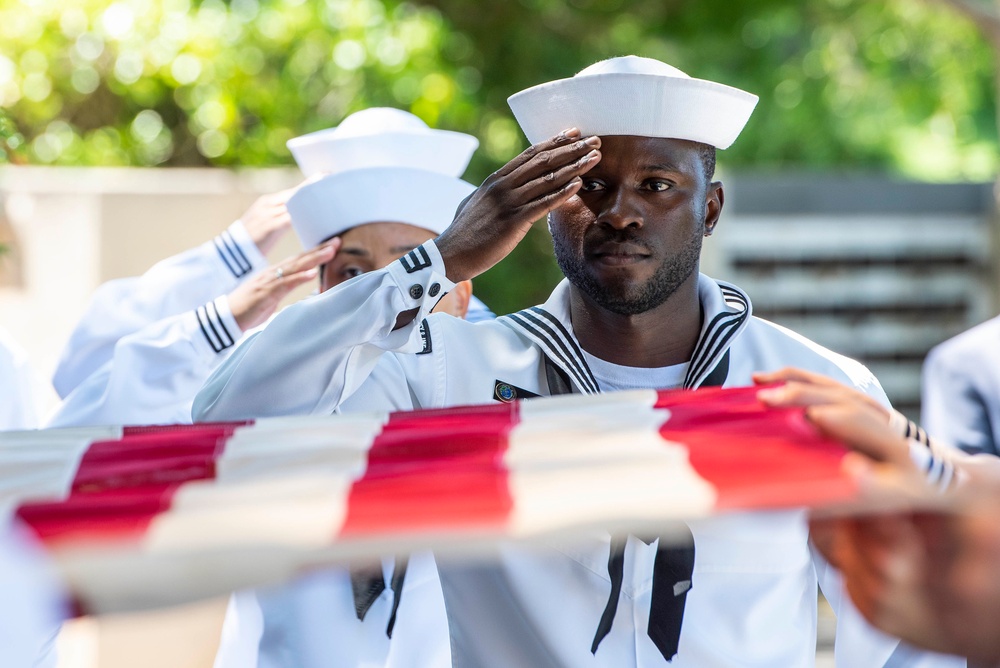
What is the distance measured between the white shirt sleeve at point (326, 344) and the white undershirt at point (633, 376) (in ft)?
1.27

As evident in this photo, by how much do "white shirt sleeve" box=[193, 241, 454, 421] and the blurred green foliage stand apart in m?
1.45

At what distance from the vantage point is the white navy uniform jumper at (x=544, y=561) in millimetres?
2328

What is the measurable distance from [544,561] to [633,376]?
428 millimetres

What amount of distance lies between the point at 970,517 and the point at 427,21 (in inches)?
267

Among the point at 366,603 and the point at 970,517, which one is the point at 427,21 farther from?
the point at 970,517

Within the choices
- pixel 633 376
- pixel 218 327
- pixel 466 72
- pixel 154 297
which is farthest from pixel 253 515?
pixel 466 72

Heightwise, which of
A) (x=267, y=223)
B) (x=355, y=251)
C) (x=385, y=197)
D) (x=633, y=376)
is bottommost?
(x=267, y=223)

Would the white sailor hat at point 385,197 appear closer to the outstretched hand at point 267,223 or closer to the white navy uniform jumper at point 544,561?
the outstretched hand at point 267,223

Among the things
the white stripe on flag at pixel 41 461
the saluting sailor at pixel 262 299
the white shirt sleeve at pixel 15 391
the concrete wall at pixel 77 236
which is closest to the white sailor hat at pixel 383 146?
the saluting sailor at pixel 262 299

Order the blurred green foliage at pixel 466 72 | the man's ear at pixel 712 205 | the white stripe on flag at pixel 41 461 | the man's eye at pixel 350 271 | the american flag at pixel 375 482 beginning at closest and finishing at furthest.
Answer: the american flag at pixel 375 482
the white stripe on flag at pixel 41 461
the man's ear at pixel 712 205
the man's eye at pixel 350 271
the blurred green foliage at pixel 466 72

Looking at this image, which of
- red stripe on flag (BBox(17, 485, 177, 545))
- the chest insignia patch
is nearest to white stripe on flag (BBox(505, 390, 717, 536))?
red stripe on flag (BBox(17, 485, 177, 545))

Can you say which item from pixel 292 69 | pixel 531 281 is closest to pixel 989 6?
pixel 531 281

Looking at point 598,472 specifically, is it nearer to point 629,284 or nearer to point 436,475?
point 436,475

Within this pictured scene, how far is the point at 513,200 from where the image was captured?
231 cm
